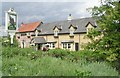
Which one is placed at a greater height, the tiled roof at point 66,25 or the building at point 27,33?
the tiled roof at point 66,25

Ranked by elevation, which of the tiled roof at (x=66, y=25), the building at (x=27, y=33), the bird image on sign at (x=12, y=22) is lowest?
the building at (x=27, y=33)

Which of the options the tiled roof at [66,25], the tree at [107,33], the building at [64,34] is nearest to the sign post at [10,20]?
the tree at [107,33]

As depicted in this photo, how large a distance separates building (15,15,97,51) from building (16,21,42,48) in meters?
1.28

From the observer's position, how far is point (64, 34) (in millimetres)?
43469

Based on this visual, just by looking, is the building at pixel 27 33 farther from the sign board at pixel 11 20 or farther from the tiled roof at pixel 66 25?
the sign board at pixel 11 20

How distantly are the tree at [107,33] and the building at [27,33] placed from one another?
41.8m

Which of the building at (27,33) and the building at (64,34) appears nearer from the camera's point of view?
the building at (64,34)

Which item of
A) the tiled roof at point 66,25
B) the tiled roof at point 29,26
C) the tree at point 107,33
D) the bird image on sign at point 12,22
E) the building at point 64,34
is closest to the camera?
the tree at point 107,33

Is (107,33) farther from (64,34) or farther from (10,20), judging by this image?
(64,34)

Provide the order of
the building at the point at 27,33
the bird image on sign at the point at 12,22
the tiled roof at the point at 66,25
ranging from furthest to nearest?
the building at the point at 27,33 < the tiled roof at the point at 66,25 < the bird image on sign at the point at 12,22

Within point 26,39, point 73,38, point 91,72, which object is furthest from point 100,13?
point 26,39

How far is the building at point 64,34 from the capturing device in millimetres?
40594

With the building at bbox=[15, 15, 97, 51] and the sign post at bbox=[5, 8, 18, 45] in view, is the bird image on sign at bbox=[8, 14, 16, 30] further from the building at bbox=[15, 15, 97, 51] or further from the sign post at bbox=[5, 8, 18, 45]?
the building at bbox=[15, 15, 97, 51]

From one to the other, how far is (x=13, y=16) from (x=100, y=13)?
12.8 ft
